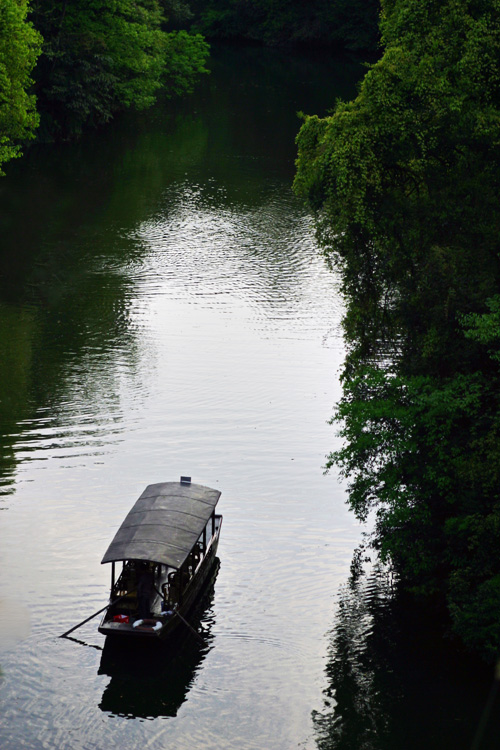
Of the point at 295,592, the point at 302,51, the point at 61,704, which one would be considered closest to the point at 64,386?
the point at 295,592

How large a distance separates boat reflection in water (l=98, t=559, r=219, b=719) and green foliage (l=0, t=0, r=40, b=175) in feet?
119

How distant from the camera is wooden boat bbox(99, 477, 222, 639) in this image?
21.7 m

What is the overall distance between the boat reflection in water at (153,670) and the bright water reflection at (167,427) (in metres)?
0.07

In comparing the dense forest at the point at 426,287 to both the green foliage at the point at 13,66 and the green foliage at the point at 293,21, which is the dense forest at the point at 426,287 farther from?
the green foliage at the point at 293,21

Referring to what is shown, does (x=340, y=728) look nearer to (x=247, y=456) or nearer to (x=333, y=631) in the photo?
(x=333, y=631)

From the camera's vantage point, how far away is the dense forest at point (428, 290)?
2103 cm

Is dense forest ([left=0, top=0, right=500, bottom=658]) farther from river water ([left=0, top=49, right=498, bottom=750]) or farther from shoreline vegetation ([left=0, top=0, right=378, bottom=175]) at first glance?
shoreline vegetation ([left=0, top=0, right=378, bottom=175])

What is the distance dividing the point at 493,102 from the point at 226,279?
80.9 ft

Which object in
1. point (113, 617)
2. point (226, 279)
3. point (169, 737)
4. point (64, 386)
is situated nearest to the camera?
point (169, 737)

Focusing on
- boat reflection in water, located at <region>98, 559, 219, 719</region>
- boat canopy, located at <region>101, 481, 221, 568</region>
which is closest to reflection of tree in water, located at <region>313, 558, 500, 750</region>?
boat reflection in water, located at <region>98, 559, 219, 719</region>

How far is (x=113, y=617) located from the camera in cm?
2183

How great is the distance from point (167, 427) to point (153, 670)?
12.1 m

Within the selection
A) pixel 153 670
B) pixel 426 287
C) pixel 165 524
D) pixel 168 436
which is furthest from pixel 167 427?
pixel 426 287

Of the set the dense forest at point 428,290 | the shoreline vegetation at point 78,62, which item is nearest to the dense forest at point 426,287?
the dense forest at point 428,290
